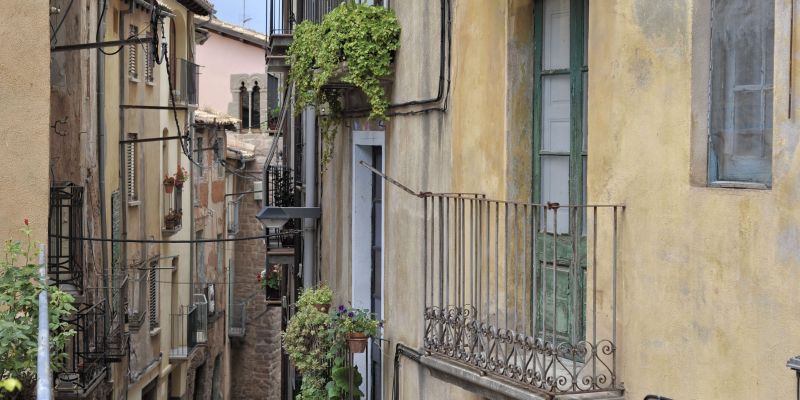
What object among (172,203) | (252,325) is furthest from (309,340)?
(252,325)

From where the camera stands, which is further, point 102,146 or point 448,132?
point 102,146

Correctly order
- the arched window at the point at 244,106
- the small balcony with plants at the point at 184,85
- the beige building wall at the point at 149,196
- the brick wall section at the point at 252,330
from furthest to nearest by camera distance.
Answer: the arched window at the point at 244,106 < the brick wall section at the point at 252,330 < the small balcony with plants at the point at 184,85 < the beige building wall at the point at 149,196

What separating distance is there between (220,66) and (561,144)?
108ft

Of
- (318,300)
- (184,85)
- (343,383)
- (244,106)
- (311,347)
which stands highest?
(244,106)

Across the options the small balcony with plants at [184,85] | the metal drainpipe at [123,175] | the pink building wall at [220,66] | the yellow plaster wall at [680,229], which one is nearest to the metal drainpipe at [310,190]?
the metal drainpipe at [123,175]

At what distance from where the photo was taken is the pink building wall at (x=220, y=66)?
4012cm

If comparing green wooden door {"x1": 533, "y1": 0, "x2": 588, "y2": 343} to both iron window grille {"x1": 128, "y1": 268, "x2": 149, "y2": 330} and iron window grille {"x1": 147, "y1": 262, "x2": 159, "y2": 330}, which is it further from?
iron window grille {"x1": 147, "y1": 262, "x2": 159, "y2": 330}

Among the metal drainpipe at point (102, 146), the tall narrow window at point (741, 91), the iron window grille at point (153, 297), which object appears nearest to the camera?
the tall narrow window at point (741, 91)

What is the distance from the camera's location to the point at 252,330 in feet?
124

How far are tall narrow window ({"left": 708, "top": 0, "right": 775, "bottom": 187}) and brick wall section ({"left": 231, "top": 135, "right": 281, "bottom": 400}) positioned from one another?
30829 mm

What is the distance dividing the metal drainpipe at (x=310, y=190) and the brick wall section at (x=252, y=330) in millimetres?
19776

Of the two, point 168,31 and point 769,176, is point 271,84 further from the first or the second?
point 769,176

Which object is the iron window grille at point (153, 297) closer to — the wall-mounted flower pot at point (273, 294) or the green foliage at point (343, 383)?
the wall-mounted flower pot at point (273, 294)

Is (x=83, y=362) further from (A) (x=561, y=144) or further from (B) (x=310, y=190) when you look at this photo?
(A) (x=561, y=144)
